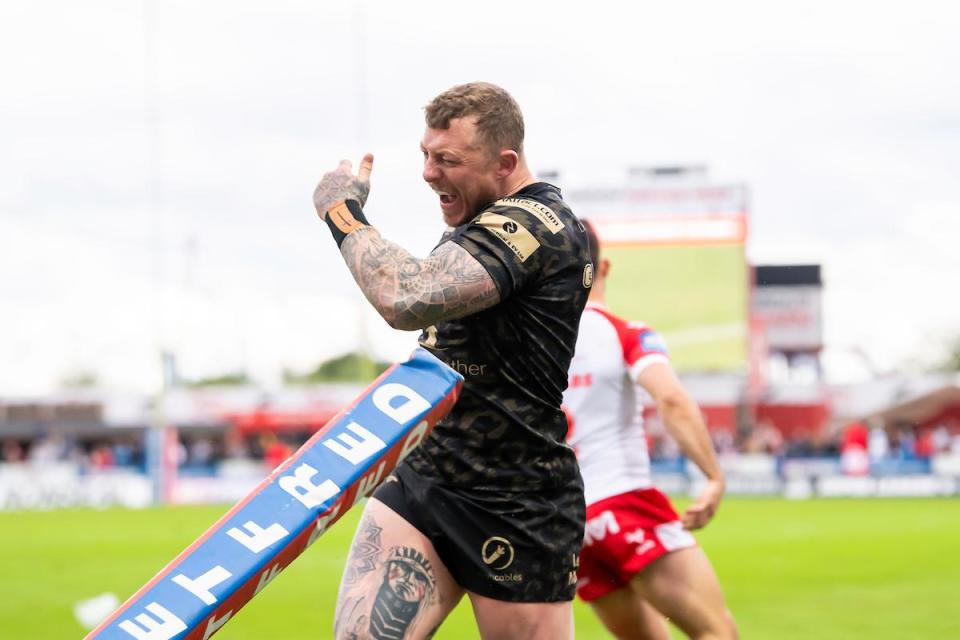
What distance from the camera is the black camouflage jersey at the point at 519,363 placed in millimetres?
4195

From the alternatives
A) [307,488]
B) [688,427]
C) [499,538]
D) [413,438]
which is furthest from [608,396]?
[307,488]

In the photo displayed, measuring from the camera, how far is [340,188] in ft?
13.4

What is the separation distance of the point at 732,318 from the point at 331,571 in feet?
89.7

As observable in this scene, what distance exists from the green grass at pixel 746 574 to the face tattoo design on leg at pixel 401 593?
590 centimetres

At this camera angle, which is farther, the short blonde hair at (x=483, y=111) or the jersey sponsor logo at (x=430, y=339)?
the jersey sponsor logo at (x=430, y=339)

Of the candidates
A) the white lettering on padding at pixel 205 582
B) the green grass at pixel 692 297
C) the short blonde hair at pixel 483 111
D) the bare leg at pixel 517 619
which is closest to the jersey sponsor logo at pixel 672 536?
the bare leg at pixel 517 619

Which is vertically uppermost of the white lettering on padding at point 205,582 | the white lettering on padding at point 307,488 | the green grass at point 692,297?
the white lettering on padding at point 307,488

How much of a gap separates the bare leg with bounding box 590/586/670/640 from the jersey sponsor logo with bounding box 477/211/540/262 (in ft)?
7.87

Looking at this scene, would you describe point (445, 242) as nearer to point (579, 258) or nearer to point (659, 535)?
point (579, 258)

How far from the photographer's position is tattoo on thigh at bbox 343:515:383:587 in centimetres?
425

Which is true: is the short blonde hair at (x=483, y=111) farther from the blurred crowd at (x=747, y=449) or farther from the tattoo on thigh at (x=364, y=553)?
the blurred crowd at (x=747, y=449)

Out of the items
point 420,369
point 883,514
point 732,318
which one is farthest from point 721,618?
point 732,318

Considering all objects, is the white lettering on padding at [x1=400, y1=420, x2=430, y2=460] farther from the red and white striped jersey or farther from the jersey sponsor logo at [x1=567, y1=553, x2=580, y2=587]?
the red and white striped jersey

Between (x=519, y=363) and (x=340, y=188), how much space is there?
2.54 feet
